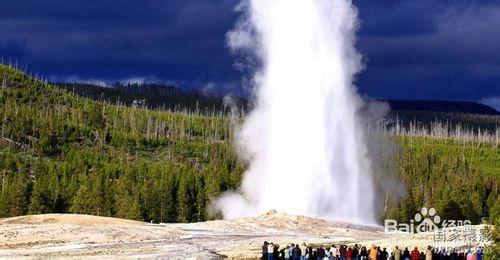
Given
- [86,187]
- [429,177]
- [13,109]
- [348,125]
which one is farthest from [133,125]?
[348,125]

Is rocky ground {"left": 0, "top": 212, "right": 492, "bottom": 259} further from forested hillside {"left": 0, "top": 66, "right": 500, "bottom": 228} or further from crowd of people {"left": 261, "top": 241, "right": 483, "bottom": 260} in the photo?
forested hillside {"left": 0, "top": 66, "right": 500, "bottom": 228}

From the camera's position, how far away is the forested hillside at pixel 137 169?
79375mm

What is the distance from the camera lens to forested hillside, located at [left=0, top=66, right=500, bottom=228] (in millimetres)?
79375

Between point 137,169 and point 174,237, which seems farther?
point 137,169

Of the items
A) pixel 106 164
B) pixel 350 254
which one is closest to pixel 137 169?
pixel 106 164

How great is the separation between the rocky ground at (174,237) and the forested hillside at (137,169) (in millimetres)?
11967

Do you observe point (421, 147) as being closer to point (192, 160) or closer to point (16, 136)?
point (192, 160)

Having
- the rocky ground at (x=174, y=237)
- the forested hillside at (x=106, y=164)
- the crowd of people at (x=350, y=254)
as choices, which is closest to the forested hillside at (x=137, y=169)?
the forested hillside at (x=106, y=164)

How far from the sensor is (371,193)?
232 ft

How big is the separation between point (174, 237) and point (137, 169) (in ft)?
186

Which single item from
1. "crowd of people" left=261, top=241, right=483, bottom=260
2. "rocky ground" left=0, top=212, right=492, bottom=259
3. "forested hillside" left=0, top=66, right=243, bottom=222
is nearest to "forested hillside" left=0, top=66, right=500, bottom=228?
"forested hillside" left=0, top=66, right=243, bottom=222

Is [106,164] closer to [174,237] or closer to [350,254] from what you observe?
[174,237]

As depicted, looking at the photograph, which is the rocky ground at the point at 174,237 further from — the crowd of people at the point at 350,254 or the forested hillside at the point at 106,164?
the forested hillside at the point at 106,164

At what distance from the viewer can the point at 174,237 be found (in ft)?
152
